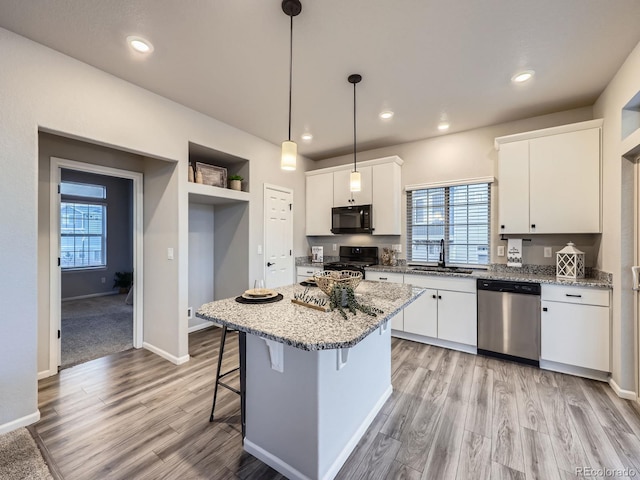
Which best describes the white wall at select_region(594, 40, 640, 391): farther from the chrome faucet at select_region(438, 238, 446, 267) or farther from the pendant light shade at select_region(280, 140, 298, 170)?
the pendant light shade at select_region(280, 140, 298, 170)

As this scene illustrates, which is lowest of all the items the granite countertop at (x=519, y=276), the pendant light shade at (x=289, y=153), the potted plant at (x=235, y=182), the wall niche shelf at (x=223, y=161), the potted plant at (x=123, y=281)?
the potted plant at (x=123, y=281)

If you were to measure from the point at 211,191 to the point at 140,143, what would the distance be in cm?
85

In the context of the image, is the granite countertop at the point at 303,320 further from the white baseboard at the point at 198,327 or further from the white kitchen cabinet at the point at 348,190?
the white baseboard at the point at 198,327

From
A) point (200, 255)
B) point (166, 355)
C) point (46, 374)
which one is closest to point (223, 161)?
point (200, 255)

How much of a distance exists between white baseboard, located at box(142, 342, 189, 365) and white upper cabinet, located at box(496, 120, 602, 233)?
3842mm

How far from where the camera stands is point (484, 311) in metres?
3.06

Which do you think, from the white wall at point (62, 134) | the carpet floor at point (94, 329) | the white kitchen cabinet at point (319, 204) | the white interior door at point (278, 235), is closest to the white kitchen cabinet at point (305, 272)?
the white interior door at point (278, 235)

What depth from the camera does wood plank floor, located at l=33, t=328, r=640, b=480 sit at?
5.34 feet

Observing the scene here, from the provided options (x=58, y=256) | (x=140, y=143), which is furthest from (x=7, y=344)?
(x=140, y=143)

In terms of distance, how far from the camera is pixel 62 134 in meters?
2.21

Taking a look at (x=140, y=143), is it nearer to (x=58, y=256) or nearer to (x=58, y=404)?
(x=58, y=256)

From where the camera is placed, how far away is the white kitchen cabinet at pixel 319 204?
452 centimetres

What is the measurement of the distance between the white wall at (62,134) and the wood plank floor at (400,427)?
0.48 m

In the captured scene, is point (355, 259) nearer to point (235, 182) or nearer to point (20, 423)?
point (235, 182)
